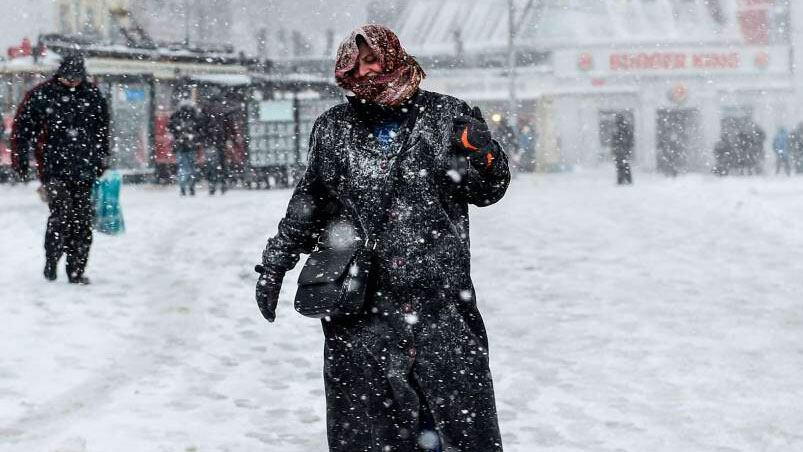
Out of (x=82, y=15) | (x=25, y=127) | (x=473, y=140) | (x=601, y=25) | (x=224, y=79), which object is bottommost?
(x=25, y=127)

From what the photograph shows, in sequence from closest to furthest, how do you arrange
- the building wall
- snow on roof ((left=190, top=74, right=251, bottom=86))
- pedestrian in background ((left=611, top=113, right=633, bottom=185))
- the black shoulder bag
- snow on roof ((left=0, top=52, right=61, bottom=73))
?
1. the black shoulder bag
2. snow on roof ((left=190, top=74, right=251, bottom=86))
3. pedestrian in background ((left=611, top=113, right=633, bottom=185))
4. snow on roof ((left=0, top=52, right=61, bottom=73))
5. the building wall

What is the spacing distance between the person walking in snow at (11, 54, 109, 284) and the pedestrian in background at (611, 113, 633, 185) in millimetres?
18760

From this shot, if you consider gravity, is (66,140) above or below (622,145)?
above

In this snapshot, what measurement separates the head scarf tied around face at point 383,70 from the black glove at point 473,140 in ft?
0.60

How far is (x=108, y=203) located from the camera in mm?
11875

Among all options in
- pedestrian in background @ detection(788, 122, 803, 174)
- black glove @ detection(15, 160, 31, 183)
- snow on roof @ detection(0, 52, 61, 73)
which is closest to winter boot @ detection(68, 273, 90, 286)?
black glove @ detection(15, 160, 31, 183)

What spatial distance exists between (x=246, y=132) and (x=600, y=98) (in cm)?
2328

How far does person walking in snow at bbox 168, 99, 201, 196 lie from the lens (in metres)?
20.2

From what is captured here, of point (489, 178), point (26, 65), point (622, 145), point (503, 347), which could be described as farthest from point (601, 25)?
point (489, 178)

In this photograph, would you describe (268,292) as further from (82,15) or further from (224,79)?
(82,15)

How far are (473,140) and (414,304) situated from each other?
492mm

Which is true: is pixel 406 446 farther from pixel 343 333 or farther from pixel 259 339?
pixel 259 339

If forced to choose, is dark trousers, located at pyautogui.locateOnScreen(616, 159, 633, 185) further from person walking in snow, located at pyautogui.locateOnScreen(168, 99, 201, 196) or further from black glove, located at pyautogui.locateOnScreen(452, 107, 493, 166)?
black glove, located at pyautogui.locateOnScreen(452, 107, 493, 166)

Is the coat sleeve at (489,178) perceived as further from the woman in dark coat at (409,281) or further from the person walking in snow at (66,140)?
the person walking in snow at (66,140)
